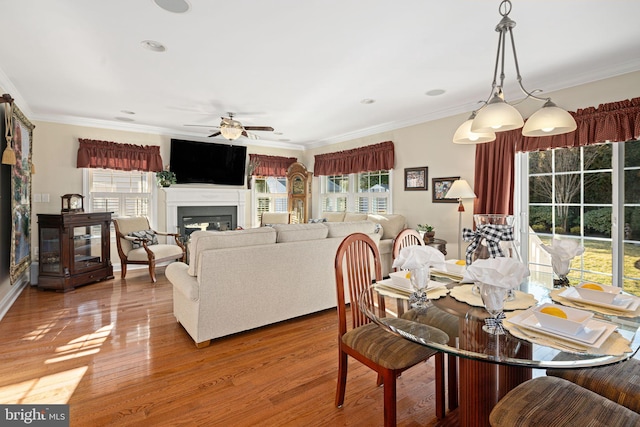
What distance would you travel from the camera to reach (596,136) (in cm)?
314

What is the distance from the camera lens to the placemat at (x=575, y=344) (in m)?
1.03

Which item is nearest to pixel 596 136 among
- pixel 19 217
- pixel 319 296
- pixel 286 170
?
pixel 319 296

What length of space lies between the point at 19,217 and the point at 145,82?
225cm

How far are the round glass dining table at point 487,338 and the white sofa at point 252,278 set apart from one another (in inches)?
53.9

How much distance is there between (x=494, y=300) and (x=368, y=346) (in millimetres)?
716

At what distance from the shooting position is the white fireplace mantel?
5.85 m

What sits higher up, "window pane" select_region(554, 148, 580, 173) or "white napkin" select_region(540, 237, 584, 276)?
"window pane" select_region(554, 148, 580, 173)

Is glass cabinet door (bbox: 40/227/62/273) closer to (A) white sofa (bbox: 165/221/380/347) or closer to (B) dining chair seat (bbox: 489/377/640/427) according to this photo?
(A) white sofa (bbox: 165/221/380/347)

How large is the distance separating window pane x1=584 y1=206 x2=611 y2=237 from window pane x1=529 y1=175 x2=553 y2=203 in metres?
0.41

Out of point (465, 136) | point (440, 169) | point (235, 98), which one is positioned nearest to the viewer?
point (465, 136)

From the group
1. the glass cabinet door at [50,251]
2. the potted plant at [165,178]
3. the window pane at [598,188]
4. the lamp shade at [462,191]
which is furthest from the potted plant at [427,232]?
the glass cabinet door at [50,251]

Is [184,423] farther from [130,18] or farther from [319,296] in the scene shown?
[130,18]

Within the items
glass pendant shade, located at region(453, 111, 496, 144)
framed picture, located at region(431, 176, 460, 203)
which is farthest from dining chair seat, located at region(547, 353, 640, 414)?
framed picture, located at region(431, 176, 460, 203)

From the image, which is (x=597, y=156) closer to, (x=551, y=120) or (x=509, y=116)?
(x=551, y=120)
